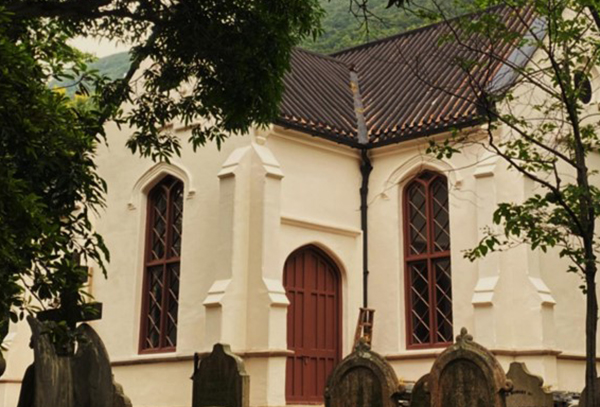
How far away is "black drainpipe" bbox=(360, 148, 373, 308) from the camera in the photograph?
65.4ft

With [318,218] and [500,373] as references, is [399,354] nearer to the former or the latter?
[318,218]

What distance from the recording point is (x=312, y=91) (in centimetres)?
2162

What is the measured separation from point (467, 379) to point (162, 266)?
9782mm

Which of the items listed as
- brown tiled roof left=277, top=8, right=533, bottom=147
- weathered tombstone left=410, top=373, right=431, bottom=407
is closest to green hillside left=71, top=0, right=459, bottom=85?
brown tiled roof left=277, top=8, right=533, bottom=147

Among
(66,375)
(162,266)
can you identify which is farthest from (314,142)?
(66,375)

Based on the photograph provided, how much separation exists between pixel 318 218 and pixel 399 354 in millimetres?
3323

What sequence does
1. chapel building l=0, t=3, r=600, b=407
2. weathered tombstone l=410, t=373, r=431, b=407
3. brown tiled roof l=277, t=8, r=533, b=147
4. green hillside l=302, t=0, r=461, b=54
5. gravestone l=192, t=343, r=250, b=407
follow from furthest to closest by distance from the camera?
green hillside l=302, t=0, r=461, b=54 < brown tiled roof l=277, t=8, r=533, b=147 < chapel building l=0, t=3, r=600, b=407 < gravestone l=192, t=343, r=250, b=407 < weathered tombstone l=410, t=373, r=431, b=407

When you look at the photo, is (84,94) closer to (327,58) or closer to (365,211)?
(365,211)

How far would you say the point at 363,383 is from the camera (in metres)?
12.7

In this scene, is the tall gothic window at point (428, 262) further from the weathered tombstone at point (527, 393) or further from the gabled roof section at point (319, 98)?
the weathered tombstone at point (527, 393)

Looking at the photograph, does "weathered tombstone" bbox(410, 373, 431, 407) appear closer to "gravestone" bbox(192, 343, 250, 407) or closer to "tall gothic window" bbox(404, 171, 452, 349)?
"gravestone" bbox(192, 343, 250, 407)

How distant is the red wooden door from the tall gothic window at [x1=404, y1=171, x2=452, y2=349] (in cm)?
162

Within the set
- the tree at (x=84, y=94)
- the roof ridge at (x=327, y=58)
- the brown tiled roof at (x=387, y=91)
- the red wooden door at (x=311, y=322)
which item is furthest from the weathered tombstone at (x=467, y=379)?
the roof ridge at (x=327, y=58)

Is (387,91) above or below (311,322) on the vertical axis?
above
